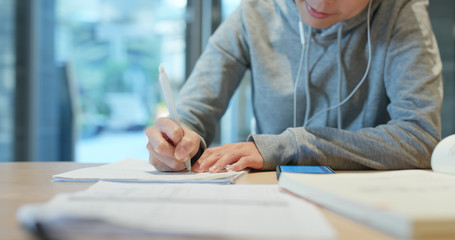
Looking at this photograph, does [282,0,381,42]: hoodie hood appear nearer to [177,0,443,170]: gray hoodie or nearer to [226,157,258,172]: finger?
[177,0,443,170]: gray hoodie

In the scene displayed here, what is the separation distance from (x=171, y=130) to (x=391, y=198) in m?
0.47

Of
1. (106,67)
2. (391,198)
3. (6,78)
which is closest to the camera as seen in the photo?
(391,198)

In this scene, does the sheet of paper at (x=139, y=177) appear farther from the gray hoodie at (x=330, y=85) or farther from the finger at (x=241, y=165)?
the gray hoodie at (x=330, y=85)

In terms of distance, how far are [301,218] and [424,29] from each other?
0.83m

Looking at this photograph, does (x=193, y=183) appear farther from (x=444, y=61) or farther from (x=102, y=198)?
(x=444, y=61)

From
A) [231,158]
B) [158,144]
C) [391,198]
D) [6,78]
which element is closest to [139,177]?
[158,144]

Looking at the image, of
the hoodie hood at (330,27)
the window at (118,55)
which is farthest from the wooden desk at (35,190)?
the window at (118,55)

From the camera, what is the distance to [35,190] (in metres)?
0.62

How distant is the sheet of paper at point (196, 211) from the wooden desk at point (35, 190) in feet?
0.07

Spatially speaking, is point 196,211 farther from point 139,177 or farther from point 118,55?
point 118,55

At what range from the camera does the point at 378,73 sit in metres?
1.08

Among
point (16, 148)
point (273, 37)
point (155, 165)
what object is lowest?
point (16, 148)

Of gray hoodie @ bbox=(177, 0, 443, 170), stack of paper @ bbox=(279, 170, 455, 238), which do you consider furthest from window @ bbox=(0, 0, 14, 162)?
stack of paper @ bbox=(279, 170, 455, 238)

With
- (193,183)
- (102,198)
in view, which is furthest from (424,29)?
(102,198)
